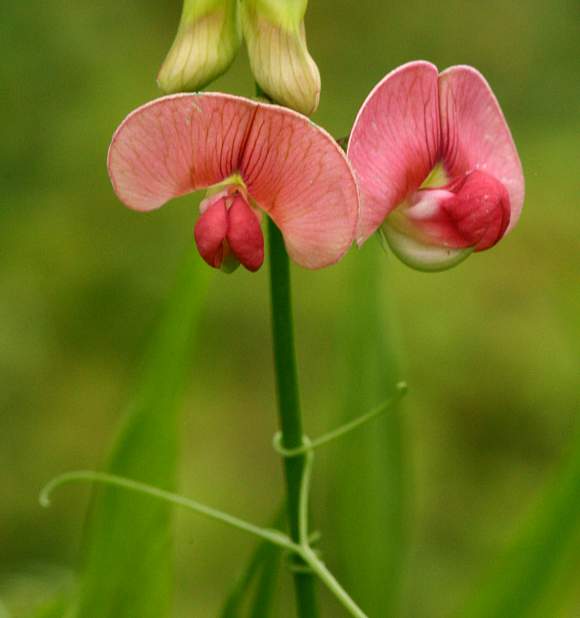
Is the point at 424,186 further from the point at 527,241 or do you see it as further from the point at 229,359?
the point at 527,241

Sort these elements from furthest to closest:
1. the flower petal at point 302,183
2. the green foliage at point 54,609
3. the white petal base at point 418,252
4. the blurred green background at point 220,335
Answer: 1. the blurred green background at point 220,335
2. the green foliage at point 54,609
3. the white petal base at point 418,252
4. the flower petal at point 302,183

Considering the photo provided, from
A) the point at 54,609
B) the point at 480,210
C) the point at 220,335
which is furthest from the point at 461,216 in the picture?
the point at 220,335

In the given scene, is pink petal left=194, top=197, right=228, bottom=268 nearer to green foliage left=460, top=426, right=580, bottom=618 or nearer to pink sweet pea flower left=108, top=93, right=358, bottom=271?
pink sweet pea flower left=108, top=93, right=358, bottom=271

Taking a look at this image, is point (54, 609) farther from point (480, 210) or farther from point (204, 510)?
point (480, 210)

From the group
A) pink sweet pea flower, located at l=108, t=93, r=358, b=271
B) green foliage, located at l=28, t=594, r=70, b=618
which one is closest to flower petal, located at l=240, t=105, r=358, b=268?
pink sweet pea flower, located at l=108, t=93, r=358, b=271

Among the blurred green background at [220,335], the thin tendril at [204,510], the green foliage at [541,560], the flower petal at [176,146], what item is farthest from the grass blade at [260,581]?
the blurred green background at [220,335]

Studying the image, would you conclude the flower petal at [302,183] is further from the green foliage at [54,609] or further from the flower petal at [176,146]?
the green foliage at [54,609]
